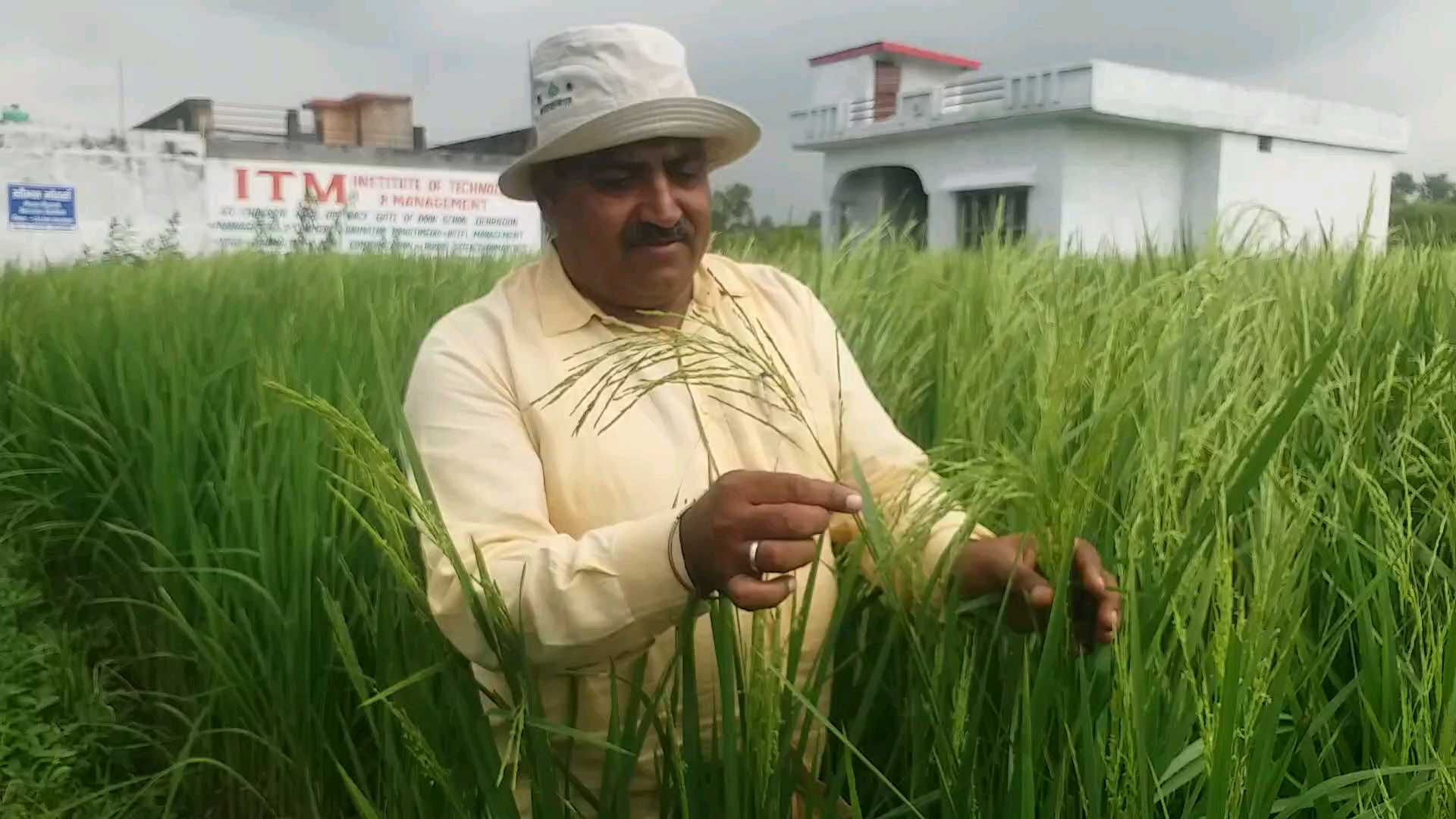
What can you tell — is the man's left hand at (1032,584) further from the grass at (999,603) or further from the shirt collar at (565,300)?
the shirt collar at (565,300)

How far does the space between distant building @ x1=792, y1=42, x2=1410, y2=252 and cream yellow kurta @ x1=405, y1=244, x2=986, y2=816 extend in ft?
28.9

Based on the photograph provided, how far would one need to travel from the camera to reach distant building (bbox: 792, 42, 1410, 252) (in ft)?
35.5

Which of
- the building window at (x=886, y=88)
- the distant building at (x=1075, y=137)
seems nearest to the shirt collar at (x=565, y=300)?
the distant building at (x=1075, y=137)

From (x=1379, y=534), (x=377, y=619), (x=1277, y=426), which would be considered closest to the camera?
(x=1277, y=426)

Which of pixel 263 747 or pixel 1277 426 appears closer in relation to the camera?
pixel 1277 426

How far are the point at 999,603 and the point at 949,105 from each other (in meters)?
12.1

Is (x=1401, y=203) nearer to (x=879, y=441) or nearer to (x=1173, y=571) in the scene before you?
(x=879, y=441)

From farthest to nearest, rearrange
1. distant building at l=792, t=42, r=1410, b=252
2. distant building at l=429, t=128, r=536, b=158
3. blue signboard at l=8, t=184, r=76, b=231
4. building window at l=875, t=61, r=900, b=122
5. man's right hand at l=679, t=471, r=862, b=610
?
1. distant building at l=429, t=128, r=536, b=158
2. blue signboard at l=8, t=184, r=76, b=231
3. building window at l=875, t=61, r=900, b=122
4. distant building at l=792, t=42, r=1410, b=252
5. man's right hand at l=679, t=471, r=862, b=610

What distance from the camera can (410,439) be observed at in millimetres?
858

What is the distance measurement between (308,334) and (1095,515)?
187 cm

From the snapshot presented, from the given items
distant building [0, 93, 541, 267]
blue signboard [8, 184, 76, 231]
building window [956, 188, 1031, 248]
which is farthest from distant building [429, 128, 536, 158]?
building window [956, 188, 1031, 248]

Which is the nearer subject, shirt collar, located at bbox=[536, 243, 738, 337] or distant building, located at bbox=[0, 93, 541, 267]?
shirt collar, located at bbox=[536, 243, 738, 337]

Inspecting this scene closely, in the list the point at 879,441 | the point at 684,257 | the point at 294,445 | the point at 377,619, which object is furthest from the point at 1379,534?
the point at 294,445

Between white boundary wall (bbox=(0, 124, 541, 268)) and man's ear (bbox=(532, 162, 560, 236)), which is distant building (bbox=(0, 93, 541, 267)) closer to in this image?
white boundary wall (bbox=(0, 124, 541, 268))
